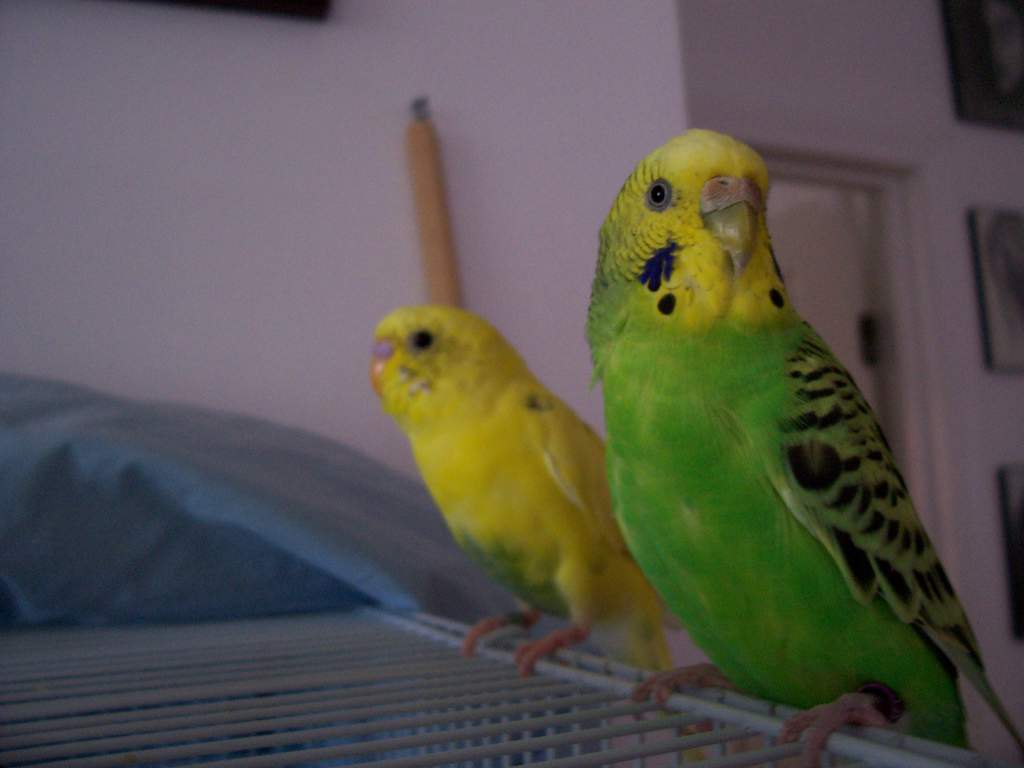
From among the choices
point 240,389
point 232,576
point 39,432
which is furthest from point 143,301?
point 232,576

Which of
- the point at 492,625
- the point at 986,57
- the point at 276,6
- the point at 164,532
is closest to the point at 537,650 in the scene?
the point at 492,625

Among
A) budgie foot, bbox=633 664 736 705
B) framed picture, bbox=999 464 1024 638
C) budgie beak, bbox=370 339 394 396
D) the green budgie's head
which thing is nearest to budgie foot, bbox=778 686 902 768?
budgie foot, bbox=633 664 736 705

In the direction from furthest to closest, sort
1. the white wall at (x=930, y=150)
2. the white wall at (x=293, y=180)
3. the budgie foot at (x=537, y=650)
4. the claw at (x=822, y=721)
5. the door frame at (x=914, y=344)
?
the door frame at (x=914, y=344), the white wall at (x=930, y=150), the white wall at (x=293, y=180), the budgie foot at (x=537, y=650), the claw at (x=822, y=721)

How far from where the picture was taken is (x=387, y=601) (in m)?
1.02

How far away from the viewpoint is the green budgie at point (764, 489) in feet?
1.90

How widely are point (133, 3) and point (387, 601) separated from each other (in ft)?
3.62

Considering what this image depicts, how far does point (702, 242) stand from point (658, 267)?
0.15 ft

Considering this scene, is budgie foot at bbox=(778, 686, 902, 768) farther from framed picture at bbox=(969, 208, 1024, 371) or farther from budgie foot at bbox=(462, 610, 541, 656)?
framed picture at bbox=(969, 208, 1024, 371)

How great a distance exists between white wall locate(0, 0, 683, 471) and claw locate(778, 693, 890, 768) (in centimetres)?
93

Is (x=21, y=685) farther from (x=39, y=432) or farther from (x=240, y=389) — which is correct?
(x=240, y=389)

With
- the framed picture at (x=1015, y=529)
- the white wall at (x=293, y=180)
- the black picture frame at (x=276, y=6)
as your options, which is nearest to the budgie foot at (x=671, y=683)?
the white wall at (x=293, y=180)

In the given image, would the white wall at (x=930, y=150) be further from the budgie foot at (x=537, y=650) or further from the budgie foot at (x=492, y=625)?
the budgie foot at (x=537, y=650)

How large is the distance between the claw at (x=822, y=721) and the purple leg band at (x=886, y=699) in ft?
0.12

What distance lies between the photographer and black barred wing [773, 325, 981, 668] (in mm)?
571
